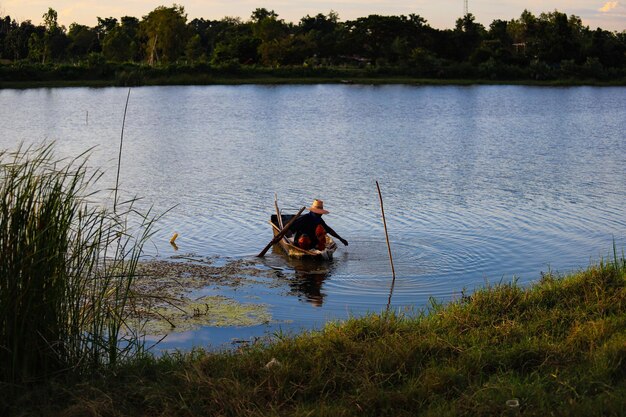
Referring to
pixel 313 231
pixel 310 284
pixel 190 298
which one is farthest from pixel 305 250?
pixel 190 298

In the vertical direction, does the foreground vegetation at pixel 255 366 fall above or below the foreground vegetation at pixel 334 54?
below

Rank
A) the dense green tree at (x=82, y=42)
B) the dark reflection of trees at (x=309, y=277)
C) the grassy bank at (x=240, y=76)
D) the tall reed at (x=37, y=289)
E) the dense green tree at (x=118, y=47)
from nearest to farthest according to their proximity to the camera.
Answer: the tall reed at (x=37, y=289) → the dark reflection of trees at (x=309, y=277) → the grassy bank at (x=240, y=76) → the dense green tree at (x=118, y=47) → the dense green tree at (x=82, y=42)

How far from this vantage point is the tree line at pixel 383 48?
71.4 m

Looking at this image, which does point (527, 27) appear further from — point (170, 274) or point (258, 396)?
point (258, 396)

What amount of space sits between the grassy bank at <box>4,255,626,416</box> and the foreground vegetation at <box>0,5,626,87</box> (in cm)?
5677

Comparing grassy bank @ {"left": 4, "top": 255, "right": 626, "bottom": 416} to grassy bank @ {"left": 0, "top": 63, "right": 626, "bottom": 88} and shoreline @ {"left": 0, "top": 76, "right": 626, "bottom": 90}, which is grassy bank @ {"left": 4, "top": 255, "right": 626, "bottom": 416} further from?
shoreline @ {"left": 0, "top": 76, "right": 626, "bottom": 90}

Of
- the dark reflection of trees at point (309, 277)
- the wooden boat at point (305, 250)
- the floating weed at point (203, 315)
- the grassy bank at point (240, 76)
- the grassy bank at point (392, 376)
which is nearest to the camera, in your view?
the grassy bank at point (392, 376)

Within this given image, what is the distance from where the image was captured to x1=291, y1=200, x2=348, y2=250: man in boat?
13.1 m

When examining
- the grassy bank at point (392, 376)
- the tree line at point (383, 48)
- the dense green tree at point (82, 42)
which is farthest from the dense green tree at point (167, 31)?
the grassy bank at point (392, 376)

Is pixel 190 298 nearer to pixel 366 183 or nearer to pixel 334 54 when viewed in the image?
pixel 366 183

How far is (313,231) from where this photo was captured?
523 inches

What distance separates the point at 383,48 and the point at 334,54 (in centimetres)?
528

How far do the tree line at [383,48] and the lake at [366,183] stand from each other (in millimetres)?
21746

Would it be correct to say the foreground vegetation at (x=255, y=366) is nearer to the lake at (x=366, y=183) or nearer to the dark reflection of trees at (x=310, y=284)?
the lake at (x=366, y=183)
